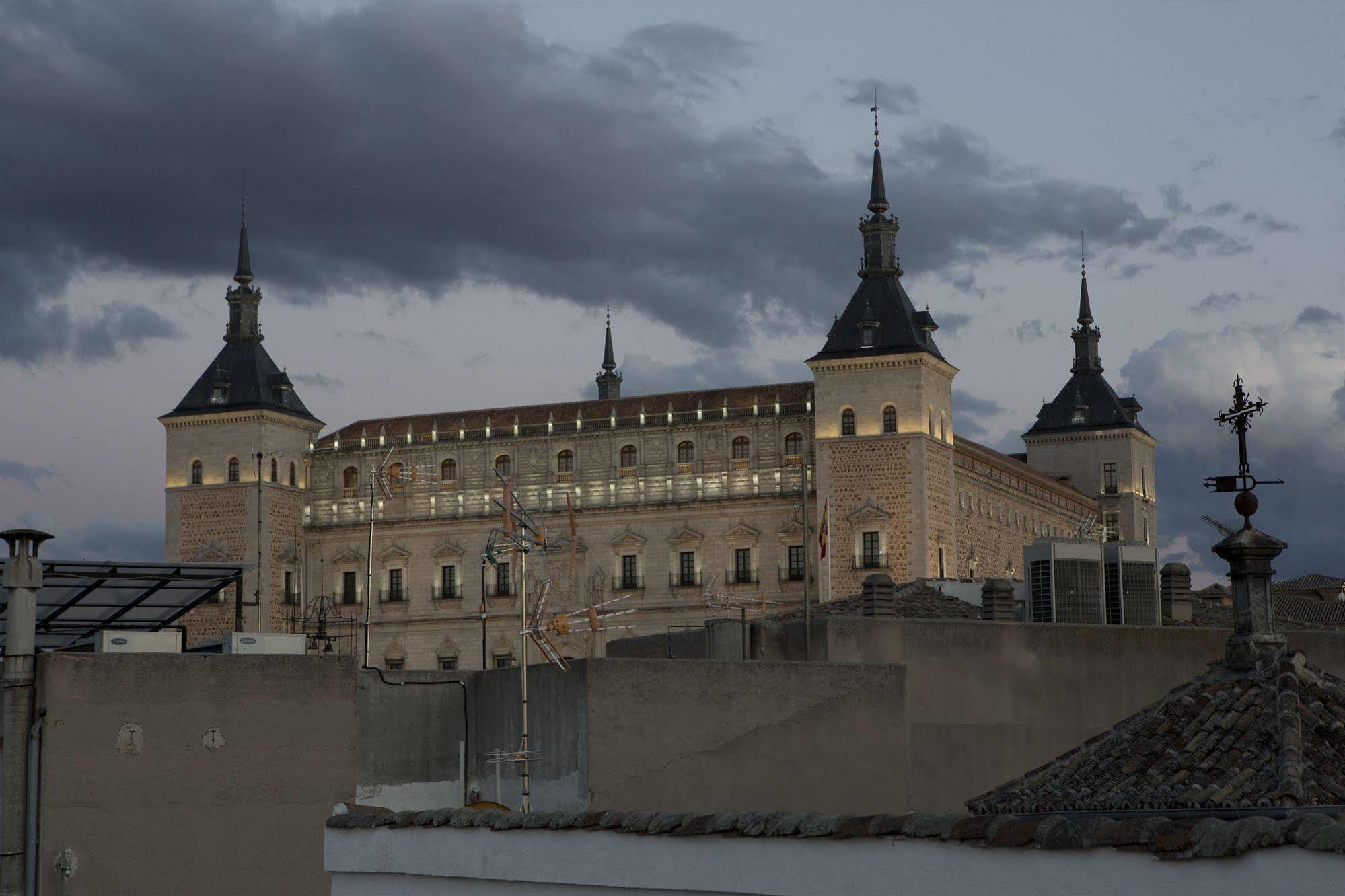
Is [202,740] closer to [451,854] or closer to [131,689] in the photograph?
[131,689]

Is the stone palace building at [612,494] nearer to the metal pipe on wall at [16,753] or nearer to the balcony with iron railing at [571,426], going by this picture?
the balcony with iron railing at [571,426]

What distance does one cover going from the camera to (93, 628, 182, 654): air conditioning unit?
74.0ft

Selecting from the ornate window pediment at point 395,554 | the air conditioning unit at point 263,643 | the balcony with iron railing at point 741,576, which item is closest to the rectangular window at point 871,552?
the balcony with iron railing at point 741,576

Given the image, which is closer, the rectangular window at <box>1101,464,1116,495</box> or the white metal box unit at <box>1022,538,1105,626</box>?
the white metal box unit at <box>1022,538,1105,626</box>

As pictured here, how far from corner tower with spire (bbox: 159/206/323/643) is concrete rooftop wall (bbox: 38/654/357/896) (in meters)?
56.8

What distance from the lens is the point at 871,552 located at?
67.7 meters

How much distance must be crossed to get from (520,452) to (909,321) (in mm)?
17090

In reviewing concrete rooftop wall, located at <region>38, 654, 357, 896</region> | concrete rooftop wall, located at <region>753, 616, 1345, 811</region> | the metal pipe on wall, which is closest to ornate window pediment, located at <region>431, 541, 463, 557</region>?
concrete rooftop wall, located at <region>753, 616, 1345, 811</region>

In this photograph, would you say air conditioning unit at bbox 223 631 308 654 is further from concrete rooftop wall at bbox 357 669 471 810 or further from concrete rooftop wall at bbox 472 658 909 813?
concrete rooftop wall at bbox 472 658 909 813

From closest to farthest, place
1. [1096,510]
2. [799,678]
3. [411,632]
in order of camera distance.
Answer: [799,678]
[411,632]
[1096,510]

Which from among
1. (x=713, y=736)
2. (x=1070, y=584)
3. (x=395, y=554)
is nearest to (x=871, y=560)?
(x=395, y=554)

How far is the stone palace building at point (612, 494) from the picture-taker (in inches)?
2731

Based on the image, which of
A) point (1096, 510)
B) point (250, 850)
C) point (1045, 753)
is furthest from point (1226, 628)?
point (1096, 510)

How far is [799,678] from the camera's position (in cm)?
2188
